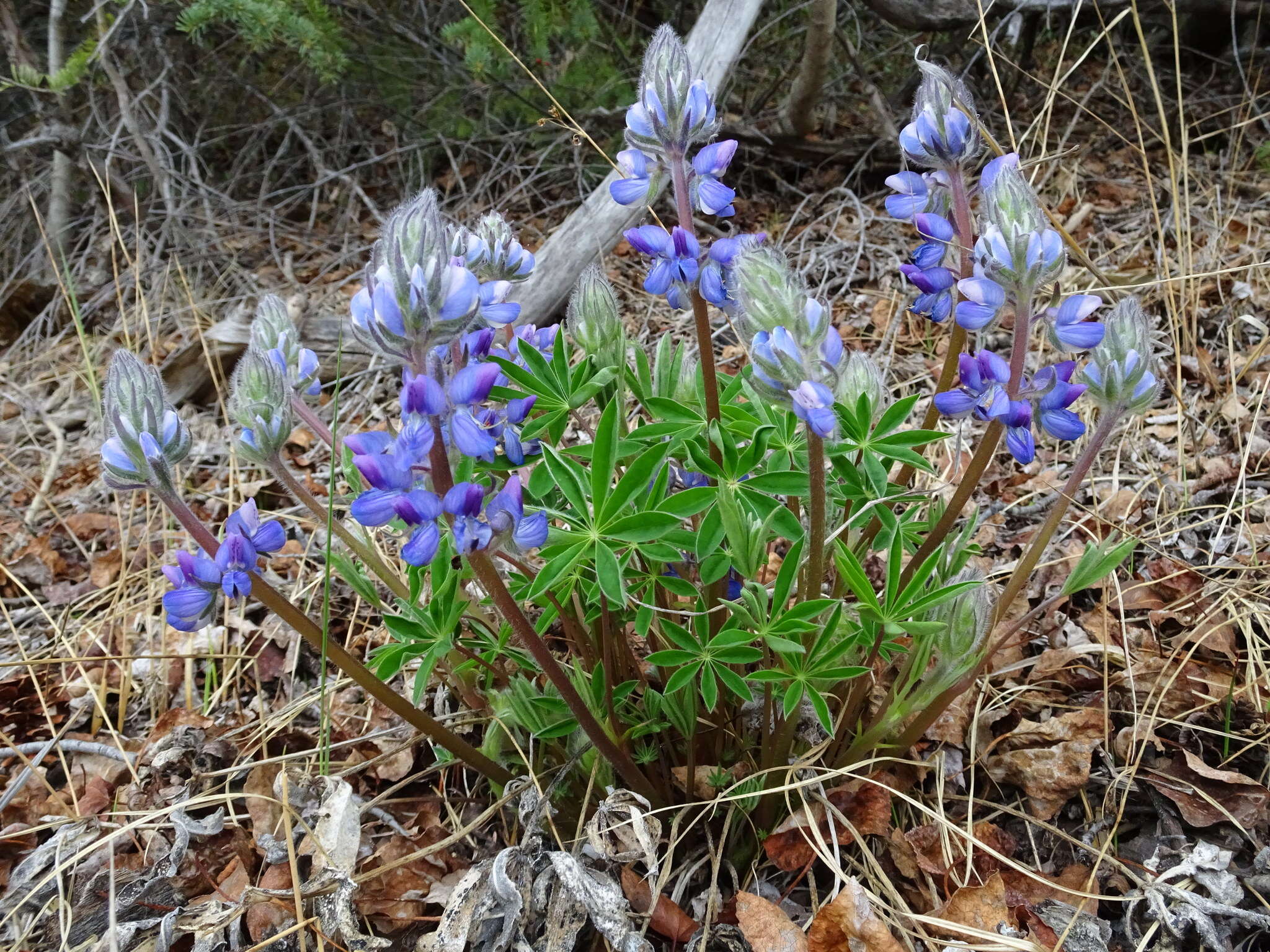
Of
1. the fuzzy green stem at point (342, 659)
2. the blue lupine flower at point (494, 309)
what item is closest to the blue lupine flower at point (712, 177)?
the blue lupine flower at point (494, 309)

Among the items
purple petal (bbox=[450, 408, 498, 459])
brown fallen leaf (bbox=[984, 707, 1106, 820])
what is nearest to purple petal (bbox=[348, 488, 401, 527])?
purple petal (bbox=[450, 408, 498, 459])

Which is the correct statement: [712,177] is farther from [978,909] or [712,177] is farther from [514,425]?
[978,909]

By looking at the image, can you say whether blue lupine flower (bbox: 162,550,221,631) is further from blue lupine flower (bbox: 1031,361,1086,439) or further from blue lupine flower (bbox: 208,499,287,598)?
blue lupine flower (bbox: 1031,361,1086,439)

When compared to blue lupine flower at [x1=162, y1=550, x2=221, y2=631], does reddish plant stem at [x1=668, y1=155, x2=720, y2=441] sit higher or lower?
higher

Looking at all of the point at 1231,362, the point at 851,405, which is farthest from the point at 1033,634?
the point at 1231,362

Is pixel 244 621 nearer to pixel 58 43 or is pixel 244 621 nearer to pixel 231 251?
pixel 231 251

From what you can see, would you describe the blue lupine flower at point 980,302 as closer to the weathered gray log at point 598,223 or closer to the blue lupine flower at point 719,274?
the blue lupine flower at point 719,274

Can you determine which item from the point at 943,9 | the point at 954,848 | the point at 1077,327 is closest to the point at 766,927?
the point at 954,848
